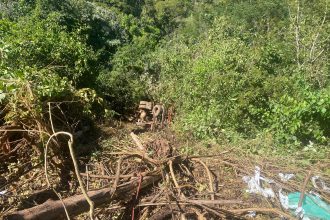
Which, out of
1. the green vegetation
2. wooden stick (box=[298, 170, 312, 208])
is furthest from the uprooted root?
the green vegetation

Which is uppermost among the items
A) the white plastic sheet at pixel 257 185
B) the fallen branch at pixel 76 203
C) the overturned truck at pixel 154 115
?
the fallen branch at pixel 76 203

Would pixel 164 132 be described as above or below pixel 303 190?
below

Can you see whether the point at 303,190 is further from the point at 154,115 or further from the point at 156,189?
the point at 154,115

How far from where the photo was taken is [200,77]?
7.44m

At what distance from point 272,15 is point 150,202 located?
619 inches

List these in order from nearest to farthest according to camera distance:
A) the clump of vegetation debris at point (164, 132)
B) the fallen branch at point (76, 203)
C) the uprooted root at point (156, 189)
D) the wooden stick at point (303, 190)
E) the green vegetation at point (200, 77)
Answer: the fallen branch at point (76, 203) → the uprooted root at point (156, 189) → the clump of vegetation debris at point (164, 132) → the wooden stick at point (303, 190) → the green vegetation at point (200, 77)

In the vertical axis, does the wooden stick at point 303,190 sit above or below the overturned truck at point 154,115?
above

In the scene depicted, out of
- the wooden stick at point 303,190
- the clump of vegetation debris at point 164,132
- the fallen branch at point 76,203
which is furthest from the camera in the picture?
the wooden stick at point 303,190

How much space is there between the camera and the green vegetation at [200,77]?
564cm

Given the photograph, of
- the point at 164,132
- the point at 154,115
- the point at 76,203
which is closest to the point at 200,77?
the point at 154,115

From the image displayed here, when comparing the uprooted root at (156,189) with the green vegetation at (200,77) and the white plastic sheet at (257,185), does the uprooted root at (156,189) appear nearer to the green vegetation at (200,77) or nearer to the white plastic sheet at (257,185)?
the white plastic sheet at (257,185)

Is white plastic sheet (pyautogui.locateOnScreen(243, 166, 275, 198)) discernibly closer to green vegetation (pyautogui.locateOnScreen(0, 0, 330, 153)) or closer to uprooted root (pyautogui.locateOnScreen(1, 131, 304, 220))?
uprooted root (pyautogui.locateOnScreen(1, 131, 304, 220))

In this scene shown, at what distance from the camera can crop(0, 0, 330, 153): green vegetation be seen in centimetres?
564

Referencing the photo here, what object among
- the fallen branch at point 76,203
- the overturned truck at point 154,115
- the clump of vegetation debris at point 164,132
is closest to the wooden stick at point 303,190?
the clump of vegetation debris at point 164,132
